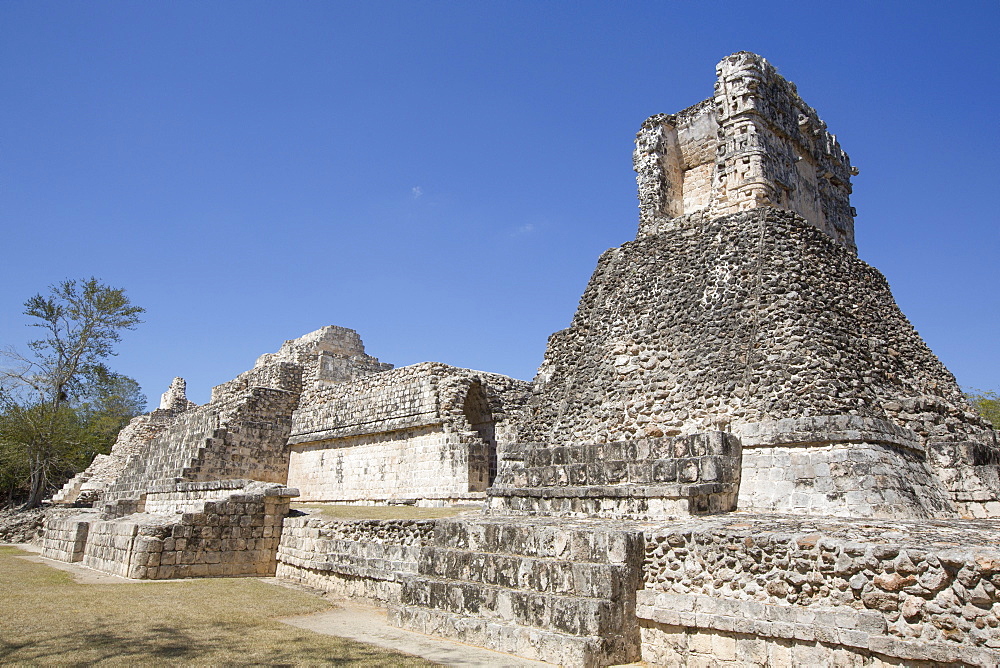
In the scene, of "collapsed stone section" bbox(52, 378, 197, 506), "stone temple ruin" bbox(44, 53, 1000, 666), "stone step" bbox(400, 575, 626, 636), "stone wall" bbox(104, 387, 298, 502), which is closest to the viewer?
"stone temple ruin" bbox(44, 53, 1000, 666)

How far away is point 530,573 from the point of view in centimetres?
542

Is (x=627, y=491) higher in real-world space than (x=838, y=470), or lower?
lower

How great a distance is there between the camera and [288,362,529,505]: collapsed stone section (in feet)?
42.0

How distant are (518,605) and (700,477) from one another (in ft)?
7.50

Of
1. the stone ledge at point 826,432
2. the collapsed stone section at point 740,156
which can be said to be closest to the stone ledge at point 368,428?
the collapsed stone section at point 740,156

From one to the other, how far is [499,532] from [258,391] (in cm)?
1298

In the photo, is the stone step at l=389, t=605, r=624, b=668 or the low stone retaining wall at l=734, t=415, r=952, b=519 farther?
the low stone retaining wall at l=734, t=415, r=952, b=519

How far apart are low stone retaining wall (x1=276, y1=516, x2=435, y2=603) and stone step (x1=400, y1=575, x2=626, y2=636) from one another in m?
1.06

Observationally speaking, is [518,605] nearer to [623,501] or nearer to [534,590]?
[534,590]

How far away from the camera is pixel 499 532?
5.96 m

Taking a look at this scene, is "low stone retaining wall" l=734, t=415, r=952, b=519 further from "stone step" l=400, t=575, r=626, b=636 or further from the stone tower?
"stone step" l=400, t=575, r=626, b=636

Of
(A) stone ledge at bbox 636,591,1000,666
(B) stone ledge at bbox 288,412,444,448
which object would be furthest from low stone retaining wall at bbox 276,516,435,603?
(B) stone ledge at bbox 288,412,444,448

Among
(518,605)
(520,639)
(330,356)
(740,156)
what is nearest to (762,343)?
(740,156)

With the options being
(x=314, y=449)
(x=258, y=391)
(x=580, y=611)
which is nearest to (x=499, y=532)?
(x=580, y=611)
